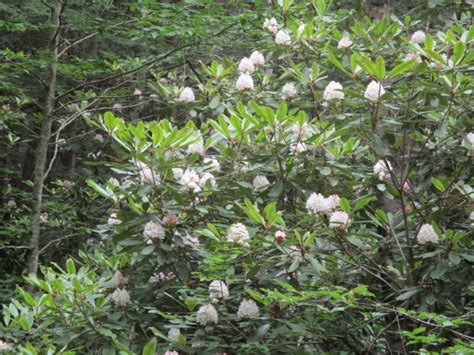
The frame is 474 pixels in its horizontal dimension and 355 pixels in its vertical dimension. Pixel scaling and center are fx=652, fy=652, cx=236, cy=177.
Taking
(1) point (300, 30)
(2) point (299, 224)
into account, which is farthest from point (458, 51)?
(1) point (300, 30)

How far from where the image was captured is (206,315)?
282cm

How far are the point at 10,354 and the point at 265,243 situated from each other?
1.23 m

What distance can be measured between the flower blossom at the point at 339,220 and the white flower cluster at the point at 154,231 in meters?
0.77

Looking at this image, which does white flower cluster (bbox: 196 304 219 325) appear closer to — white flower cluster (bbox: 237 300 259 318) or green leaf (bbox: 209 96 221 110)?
white flower cluster (bbox: 237 300 259 318)

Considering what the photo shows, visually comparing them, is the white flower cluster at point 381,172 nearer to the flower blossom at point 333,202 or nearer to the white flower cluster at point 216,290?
the flower blossom at point 333,202

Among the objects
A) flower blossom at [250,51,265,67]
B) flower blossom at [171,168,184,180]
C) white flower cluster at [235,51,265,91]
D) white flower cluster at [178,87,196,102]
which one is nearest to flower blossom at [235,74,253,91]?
white flower cluster at [235,51,265,91]

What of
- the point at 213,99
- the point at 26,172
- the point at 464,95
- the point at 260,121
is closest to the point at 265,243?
the point at 260,121

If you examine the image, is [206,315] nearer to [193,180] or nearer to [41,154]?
[193,180]

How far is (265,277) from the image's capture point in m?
2.87

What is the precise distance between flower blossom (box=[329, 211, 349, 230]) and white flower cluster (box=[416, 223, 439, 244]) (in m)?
0.35

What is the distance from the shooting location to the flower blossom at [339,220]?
270cm

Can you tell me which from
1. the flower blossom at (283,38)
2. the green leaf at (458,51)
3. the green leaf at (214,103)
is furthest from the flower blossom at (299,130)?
the flower blossom at (283,38)

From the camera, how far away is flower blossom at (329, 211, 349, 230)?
2695 mm

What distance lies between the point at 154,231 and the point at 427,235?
1.19 meters
